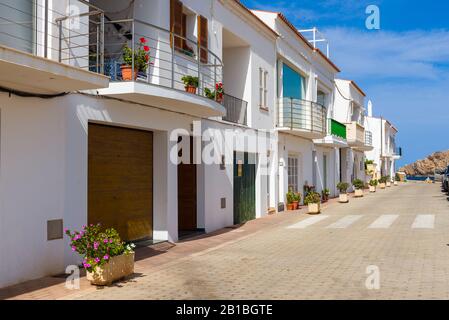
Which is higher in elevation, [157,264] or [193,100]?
[193,100]

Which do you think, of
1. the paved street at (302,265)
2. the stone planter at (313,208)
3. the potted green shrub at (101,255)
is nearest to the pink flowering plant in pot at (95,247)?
the potted green shrub at (101,255)

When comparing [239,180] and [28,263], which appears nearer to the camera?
[28,263]

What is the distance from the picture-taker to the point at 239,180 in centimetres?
1722

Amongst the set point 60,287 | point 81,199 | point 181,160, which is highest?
point 181,160

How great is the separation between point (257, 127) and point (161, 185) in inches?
269

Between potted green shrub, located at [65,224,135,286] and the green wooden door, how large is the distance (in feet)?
29.0

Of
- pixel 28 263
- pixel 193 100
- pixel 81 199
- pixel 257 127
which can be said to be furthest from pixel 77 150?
pixel 257 127

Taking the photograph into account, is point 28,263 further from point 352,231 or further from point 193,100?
point 352,231

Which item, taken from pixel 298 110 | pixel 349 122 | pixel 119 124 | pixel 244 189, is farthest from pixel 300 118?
pixel 349 122

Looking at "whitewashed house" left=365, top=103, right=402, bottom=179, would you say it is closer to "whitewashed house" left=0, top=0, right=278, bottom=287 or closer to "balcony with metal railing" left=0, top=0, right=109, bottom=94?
"whitewashed house" left=0, top=0, right=278, bottom=287

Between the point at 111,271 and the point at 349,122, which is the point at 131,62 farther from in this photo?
the point at 349,122

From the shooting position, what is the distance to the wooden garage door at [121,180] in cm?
1052

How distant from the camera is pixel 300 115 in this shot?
21547 millimetres
